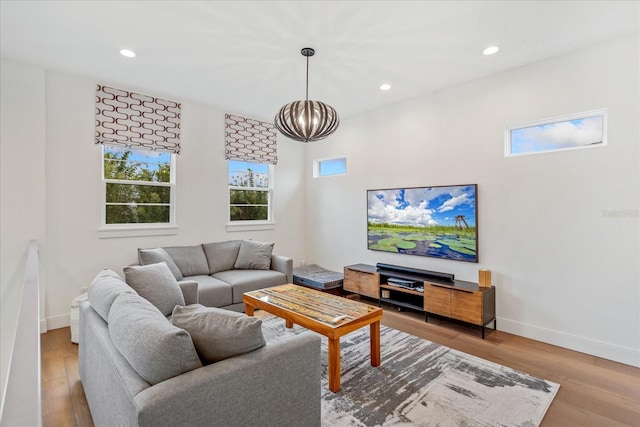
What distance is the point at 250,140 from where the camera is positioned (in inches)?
208

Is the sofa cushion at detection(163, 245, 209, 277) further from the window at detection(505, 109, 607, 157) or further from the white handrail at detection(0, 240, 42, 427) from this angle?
the window at detection(505, 109, 607, 157)

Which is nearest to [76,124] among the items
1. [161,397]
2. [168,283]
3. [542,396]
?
[168,283]

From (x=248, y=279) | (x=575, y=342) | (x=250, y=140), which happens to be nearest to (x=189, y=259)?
(x=248, y=279)

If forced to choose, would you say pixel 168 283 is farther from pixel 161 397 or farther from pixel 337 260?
pixel 337 260

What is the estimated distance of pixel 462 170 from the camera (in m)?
3.93

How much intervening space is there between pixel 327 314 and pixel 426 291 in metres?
1.61

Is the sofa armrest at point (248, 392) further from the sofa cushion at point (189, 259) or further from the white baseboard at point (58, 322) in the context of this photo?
the white baseboard at point (58, 322)

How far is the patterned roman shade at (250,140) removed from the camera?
503 centimetres

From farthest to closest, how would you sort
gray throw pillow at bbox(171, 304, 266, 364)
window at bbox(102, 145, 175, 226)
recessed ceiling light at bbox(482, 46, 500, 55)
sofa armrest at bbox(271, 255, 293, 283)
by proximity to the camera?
sofa armrest at bbox(271, 255, 293, 283) < window at bbox(102, 145, 175, 226) < recessed ceiling light at bbox(482, 46, 500, 55) < gray throw pillow at bbox(171, 304, 266, 364)

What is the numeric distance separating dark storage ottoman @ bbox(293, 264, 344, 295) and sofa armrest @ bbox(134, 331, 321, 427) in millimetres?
2910

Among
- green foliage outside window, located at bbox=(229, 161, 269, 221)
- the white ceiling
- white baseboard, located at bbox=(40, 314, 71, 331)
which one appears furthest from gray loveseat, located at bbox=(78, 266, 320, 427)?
green foliage outside window, located at bbox=(229, 161, 269, 221)

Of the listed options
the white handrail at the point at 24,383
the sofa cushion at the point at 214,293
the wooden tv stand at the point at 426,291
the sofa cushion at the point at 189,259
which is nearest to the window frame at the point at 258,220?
the sofa cushion at the point at 189,259

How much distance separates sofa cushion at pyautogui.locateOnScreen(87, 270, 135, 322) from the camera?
6.37 feet

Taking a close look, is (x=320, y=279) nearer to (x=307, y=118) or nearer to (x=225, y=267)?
(x=225, y=267)
